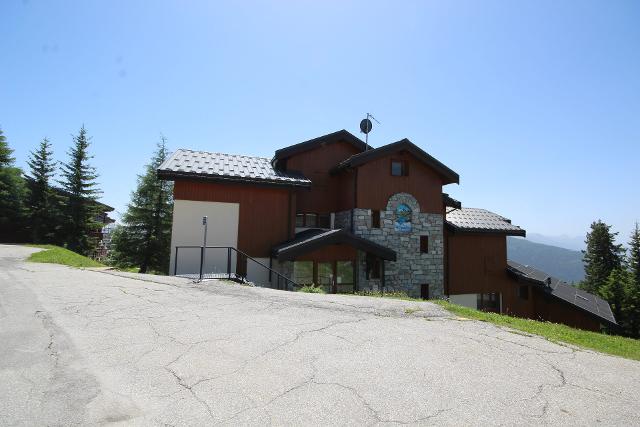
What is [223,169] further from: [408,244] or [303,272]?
[408,244]

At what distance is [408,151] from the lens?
19.6 meters

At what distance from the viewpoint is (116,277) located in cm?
1210

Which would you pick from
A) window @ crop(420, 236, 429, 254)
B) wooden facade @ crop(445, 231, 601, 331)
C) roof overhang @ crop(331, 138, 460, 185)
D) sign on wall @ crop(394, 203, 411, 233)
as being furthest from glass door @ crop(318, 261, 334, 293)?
wooden facade @ crop(445, 231, 601, 331)

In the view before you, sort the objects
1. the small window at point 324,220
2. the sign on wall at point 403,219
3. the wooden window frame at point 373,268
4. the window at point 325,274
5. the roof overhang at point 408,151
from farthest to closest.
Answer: the small window at point 324,220, the sign on wall at point 403,219, the roof overhang at point 408,151, the wooden window frame at point 373,268, the window at point 325,274

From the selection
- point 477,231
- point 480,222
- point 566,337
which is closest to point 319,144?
point 477,231

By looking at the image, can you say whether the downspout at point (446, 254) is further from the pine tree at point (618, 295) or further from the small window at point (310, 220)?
the pine tree at point (618, 295)

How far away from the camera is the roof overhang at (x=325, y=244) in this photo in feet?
49.6

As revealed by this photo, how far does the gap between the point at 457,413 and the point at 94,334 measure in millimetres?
5909

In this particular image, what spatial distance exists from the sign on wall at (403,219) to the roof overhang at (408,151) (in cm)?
298

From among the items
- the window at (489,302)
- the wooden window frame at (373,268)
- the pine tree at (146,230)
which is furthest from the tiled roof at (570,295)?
the pine tree at (146,230)

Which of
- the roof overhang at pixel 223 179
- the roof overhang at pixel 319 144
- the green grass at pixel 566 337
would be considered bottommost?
the green grass at pixel 566 337

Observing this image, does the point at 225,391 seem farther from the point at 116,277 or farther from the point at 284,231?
the point at 284,231

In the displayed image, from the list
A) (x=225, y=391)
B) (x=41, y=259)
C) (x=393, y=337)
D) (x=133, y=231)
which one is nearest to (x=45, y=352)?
(x=225, y=391)

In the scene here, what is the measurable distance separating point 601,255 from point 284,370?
57554mm
